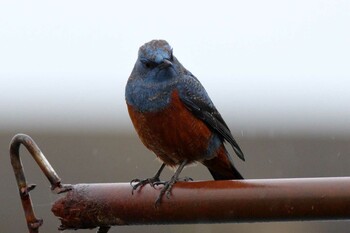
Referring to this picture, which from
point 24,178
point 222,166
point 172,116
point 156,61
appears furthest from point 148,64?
point 24,178

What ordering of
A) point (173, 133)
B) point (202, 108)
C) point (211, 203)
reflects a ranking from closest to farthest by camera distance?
point (211, 203) < point (173, 133) < point (202, 108)

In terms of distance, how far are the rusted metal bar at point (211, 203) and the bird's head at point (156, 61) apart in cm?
146

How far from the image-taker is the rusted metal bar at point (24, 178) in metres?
2.09

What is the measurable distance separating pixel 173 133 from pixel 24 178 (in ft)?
4.92

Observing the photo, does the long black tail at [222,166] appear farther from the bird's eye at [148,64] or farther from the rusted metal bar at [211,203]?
the rusted metal bar at [211,203]

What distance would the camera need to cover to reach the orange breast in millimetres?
3596

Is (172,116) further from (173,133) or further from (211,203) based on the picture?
(211,203)

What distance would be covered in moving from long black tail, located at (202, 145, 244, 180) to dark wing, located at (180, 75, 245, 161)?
8 centimetres

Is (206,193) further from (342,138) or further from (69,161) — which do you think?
(342,138)

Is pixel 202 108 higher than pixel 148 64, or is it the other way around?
pixel 148 64

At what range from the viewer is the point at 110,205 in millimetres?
2143

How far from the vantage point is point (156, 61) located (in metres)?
3.65

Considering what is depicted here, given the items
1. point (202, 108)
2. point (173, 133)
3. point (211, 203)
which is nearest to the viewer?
point (211, 203)

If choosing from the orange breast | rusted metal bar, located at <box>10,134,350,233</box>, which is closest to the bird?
the orange breast
